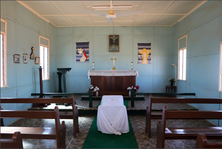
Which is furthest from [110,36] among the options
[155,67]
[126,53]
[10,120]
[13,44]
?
[10,120]

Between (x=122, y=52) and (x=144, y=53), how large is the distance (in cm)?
133

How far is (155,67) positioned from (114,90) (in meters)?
3.23

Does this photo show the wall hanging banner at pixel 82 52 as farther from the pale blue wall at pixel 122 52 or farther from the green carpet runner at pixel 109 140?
the green carpet runner at pixel 109 140

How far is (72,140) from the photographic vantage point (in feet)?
12.5

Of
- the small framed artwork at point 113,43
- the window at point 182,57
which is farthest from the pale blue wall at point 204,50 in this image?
the small framed artwork at point 113,43

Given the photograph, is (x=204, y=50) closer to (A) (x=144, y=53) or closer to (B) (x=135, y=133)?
(A) (x=144, y=53)

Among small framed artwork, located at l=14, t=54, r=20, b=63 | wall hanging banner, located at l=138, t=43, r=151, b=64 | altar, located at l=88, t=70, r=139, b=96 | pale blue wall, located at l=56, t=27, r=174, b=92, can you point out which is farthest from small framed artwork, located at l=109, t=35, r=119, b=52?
small framed artwork, located at l=14, t=54, r=20, b=63

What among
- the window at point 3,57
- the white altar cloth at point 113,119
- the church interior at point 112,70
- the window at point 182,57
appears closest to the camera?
the church interior at point 112,70

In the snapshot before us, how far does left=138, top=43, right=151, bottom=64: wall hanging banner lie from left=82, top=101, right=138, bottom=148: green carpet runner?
5.77m

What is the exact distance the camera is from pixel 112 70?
308 inches

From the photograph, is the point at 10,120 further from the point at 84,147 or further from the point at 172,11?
the point at 172,11

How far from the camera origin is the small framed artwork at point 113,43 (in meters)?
9.35

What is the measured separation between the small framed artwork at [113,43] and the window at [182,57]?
11.4ft

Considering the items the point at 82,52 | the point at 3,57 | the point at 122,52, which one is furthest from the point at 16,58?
the point at 122,52
